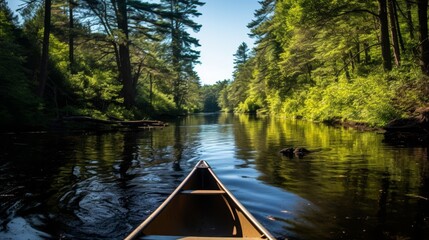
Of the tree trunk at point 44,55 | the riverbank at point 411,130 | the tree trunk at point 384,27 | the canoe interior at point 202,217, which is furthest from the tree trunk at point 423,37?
the tree trunk at point 44,55

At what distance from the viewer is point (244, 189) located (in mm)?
6980

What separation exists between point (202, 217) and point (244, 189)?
90.7 inches

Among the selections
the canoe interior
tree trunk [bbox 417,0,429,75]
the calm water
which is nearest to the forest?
tree trunk [bbox 417,0,429,75]

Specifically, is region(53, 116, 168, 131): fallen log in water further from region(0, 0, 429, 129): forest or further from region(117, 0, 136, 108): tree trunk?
region(117, 0, 136, 108): tree trunk

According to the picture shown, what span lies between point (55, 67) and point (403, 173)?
72.8 feet

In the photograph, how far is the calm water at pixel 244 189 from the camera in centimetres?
479

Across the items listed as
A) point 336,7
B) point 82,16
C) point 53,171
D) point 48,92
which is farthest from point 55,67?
point 336,7

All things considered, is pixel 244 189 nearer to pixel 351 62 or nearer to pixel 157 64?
pixel 351 62

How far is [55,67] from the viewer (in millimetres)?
23250

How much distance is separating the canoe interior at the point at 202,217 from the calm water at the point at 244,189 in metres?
0.67

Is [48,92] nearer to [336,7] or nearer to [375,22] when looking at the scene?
[336,7]

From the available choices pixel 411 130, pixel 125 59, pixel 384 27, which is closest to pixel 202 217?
pixel 411 130

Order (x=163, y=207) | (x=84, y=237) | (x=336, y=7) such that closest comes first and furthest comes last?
1. (x=163, y=207)
2. (x=84, y=237)
3. (x=336, y=7)

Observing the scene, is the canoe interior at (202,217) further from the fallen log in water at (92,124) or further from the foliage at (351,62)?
the fallen log in water at (92,124)
